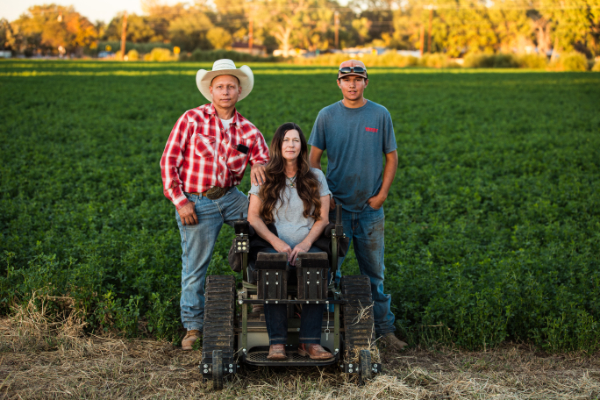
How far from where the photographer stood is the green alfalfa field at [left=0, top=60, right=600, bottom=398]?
15.8ft

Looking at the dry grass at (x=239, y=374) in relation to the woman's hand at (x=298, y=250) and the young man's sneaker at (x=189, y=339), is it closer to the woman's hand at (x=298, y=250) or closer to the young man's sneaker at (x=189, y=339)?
the young man's sneaker at (x=189, y=339)

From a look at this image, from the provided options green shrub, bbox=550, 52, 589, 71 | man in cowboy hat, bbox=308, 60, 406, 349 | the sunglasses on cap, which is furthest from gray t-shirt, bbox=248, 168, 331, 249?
green shrub, bbox=550, 52, 589, 71

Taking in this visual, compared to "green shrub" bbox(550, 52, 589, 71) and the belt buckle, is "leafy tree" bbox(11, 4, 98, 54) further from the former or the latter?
the belt buckle

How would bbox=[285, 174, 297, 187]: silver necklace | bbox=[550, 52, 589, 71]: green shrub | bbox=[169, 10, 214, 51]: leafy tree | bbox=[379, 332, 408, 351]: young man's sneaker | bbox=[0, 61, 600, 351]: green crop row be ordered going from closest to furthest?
1. bbox=[285, 174, 297, 187]: silver necklace
2. bbox=[379, 332, 408, 351]: young man's sneaker
3. bbox=[0, 61, 600, 351]: green crop row
4. bbox=[550, 52, 589, 71]: green shrub
5. bbox=[169, 10, 214, 51]: leafy tree

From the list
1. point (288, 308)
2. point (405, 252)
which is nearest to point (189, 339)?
point (288, 308)

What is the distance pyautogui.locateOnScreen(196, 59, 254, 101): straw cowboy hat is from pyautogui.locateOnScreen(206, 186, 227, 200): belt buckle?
0.87m

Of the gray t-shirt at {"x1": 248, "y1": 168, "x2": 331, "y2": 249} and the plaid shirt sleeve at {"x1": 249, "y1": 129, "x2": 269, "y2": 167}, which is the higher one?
the plaid shirt sleeve at {"x1": 249, "y1": 129, "x2": 269, "y2": 167}

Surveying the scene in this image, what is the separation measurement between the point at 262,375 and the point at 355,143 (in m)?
2.03

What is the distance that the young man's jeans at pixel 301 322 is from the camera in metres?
4.07

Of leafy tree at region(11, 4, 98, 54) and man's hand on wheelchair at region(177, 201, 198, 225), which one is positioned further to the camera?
leafy tree at region(11, 4, 98, 54)

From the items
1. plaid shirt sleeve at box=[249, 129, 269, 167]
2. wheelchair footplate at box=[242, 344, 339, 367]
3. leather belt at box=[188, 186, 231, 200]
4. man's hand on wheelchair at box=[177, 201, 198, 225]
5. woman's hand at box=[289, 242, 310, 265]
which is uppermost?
plaid shirt sleeve at box=[249, 129, 269, 167]

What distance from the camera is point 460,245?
714 cm

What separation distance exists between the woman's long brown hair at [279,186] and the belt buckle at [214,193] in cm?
49

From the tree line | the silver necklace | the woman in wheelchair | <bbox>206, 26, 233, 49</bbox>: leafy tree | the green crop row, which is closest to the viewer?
the woman in wheelchair
